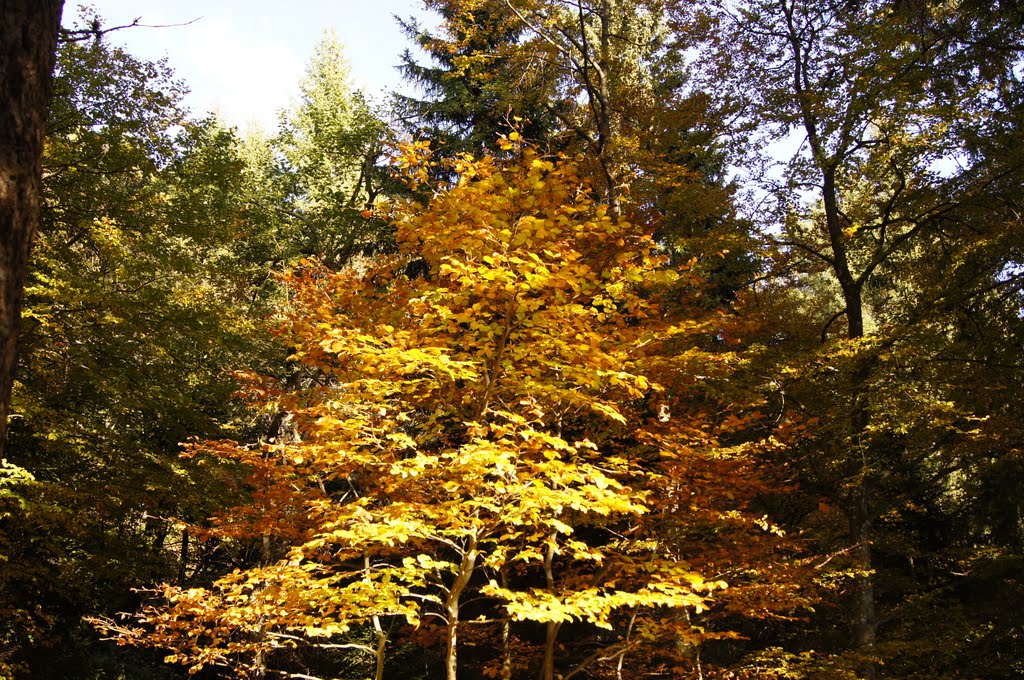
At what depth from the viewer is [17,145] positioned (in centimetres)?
238

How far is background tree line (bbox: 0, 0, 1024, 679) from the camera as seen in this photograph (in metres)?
5.25

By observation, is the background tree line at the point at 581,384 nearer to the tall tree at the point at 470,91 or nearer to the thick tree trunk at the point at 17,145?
the tall tree at the point at 470,91

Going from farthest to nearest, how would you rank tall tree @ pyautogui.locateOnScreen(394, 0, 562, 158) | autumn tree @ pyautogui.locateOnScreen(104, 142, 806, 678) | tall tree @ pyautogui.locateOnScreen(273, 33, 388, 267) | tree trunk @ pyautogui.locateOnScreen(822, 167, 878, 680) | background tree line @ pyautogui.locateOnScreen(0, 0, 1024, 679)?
tall tree @ pyautogui.locateOnScreen(273, 33, 388, 267) → tall tree @ pyautogui.locateOnScreen(394, 0, 562, 158) → tree trunk @ pyautogui.locateOnScreen(822, 167, 878, 680) → background tree line @ pyautogui.locateOnScreen(0, 0, 1024, 679) → autumn tree @ pyautogui.locateOnScreen(104, 142, 806, 678)

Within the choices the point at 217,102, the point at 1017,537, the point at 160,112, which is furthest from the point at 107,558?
the point at 217,102

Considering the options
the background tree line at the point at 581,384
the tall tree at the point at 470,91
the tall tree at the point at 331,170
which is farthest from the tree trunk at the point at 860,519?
the tall tree at the point at 331,170

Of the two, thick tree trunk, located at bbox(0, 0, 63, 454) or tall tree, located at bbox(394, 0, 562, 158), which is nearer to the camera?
thick tree trunk, located at bbox(0, 0, 63, 454)

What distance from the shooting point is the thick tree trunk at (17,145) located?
90.5 inches

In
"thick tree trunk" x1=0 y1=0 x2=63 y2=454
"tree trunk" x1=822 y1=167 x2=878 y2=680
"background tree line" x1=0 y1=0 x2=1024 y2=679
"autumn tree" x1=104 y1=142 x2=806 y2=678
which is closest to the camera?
"thick tree trunk" x1=0 y1=0 x2=63 y2=454

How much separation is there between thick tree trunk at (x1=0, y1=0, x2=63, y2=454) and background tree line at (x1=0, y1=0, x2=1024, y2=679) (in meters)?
2.28

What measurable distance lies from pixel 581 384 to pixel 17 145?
13.1 ft

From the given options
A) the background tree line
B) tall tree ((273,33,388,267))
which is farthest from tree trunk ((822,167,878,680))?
tall tree ((273,33,388,267))

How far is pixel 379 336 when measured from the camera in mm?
5637

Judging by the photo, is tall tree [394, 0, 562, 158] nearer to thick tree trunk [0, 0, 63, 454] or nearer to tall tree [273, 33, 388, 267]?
tall tree [273, 33, 388, 267]

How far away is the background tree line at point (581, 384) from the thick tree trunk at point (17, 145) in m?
2.28
